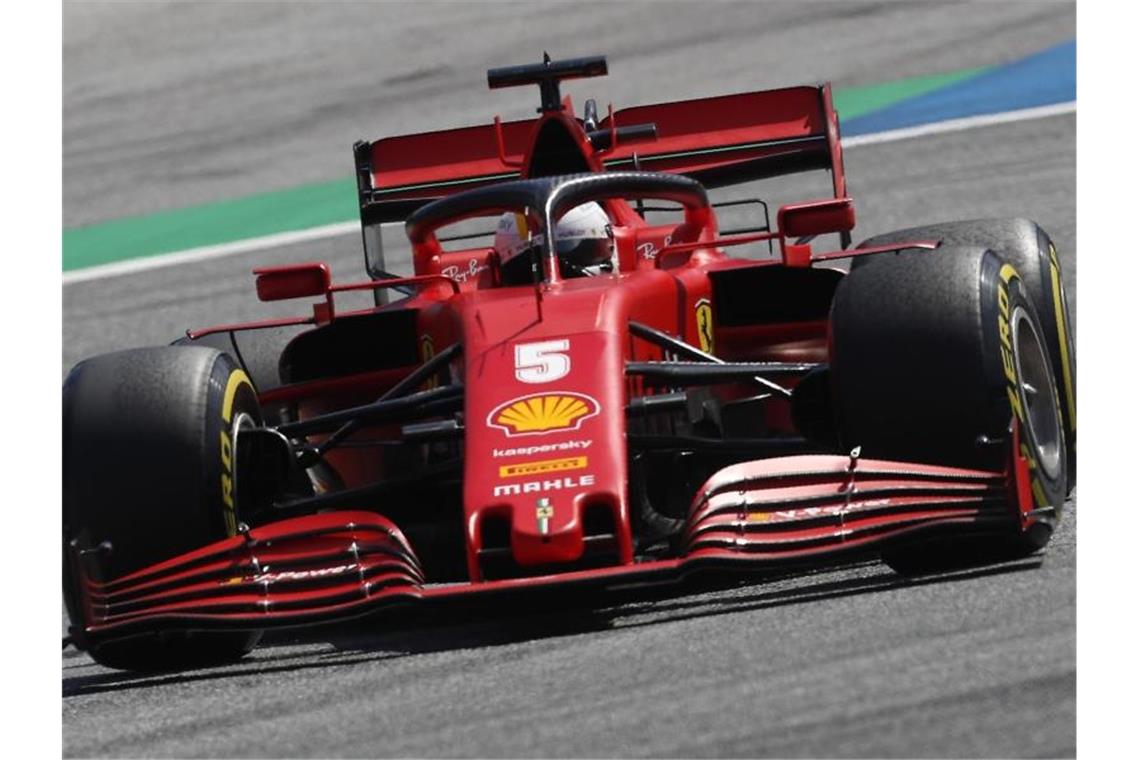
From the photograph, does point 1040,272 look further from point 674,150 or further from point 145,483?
point 145,483

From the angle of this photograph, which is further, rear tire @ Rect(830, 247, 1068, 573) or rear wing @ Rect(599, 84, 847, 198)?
rear wing @ Rect(599, 84, 847, 198)

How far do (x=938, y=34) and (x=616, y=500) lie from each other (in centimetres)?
1270

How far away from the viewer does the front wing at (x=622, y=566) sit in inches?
267

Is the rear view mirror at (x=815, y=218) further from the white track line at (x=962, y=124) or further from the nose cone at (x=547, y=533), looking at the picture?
the white track line at (x=962, y=124)

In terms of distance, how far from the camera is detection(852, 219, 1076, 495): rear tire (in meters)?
8.38

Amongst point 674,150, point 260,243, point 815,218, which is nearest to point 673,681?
point 815,218

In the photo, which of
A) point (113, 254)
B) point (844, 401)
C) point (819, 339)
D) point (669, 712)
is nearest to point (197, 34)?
point (113, 254)

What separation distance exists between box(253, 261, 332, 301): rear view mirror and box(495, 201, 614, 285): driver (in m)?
0.70

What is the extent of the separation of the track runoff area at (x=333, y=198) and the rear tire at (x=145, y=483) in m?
8.01

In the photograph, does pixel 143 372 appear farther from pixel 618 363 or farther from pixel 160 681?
pixel 618 363

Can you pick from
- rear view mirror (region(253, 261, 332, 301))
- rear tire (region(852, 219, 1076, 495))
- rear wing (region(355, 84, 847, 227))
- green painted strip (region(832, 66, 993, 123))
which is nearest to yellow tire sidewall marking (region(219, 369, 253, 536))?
rear view mirror (region(253, 261, 332, 301))

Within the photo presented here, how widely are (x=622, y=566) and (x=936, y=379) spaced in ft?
3.75

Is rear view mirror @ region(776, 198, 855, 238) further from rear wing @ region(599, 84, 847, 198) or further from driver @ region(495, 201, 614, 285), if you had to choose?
rear wing @ region(599, 84, 847, 198)

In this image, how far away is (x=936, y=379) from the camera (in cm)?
707
